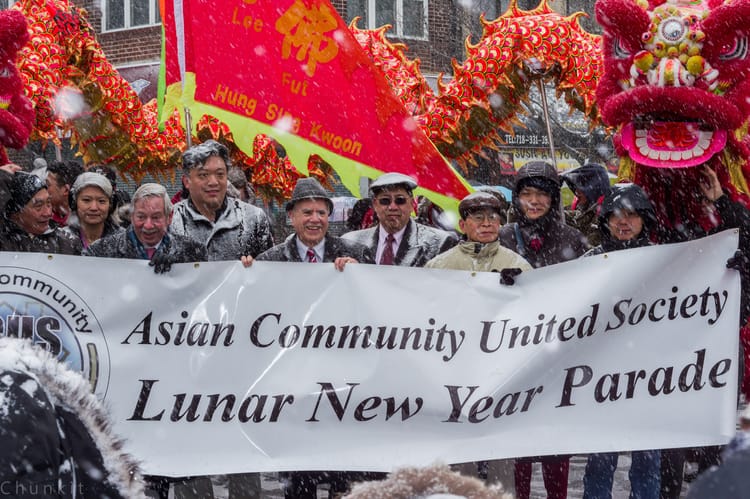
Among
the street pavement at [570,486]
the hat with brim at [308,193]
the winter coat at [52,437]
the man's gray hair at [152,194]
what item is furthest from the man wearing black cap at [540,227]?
the winter coat at [52,437]

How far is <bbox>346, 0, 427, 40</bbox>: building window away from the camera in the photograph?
20.3m

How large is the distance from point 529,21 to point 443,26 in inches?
498

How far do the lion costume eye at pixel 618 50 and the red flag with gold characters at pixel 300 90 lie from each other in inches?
63.9

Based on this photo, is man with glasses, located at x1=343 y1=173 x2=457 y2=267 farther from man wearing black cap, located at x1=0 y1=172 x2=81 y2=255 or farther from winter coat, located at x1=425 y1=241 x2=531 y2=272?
man wearing black cap, located at x1=0 y1=172 x2=81 y2=255

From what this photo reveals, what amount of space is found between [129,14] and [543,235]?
16573 mm

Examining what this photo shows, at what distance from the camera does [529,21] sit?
810 cm

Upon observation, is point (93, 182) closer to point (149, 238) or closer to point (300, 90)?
point (149, 238)

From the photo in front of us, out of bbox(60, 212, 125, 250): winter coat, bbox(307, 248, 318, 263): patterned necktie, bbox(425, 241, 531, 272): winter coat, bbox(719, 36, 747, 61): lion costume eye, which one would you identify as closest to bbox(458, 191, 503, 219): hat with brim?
bbox(425, 241, 531, 272): winter coat

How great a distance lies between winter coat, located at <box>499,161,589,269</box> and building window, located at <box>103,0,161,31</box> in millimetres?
15848

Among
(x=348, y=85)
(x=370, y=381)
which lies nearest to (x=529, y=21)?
(x=348, y=85)

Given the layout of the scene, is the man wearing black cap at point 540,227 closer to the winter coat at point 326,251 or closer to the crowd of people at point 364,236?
the crowd of people at point 364,236

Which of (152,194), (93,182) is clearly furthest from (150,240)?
(93,182)

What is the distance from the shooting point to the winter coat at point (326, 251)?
530cm

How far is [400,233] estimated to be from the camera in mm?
5797
